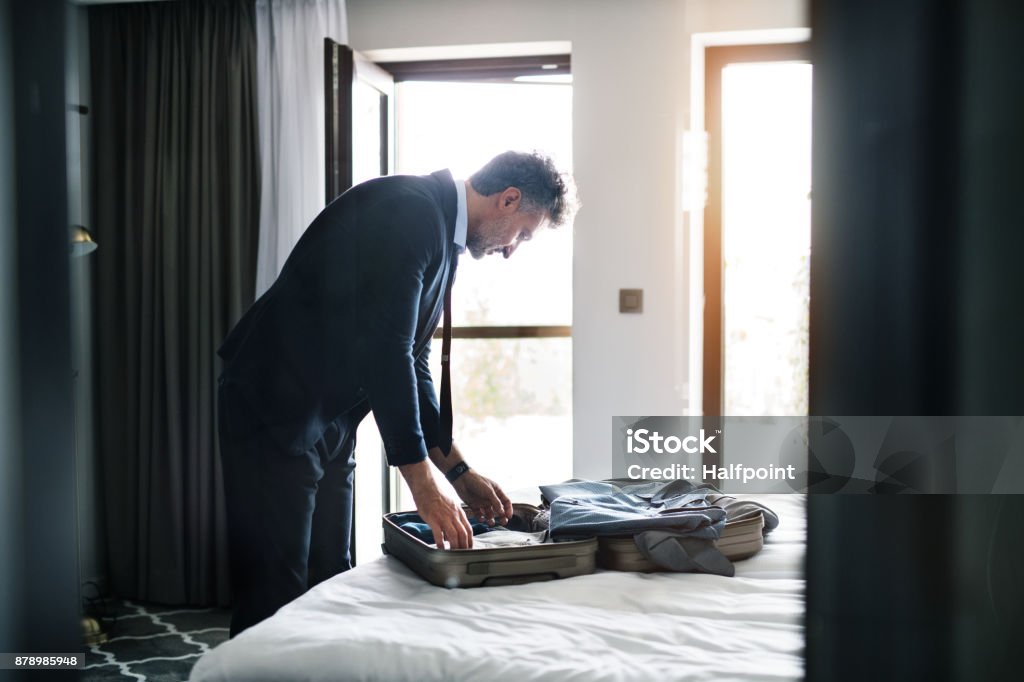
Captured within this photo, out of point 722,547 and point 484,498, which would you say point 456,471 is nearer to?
point 484,498

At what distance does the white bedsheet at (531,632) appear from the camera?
82 centimetres

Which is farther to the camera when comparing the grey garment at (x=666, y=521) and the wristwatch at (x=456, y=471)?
the wristwatch at (x=456, y=471)

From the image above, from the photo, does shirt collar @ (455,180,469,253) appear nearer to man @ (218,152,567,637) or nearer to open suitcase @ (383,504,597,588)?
man @ (218,152,567,637)

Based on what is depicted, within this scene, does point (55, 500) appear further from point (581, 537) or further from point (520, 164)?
point (520, 164)

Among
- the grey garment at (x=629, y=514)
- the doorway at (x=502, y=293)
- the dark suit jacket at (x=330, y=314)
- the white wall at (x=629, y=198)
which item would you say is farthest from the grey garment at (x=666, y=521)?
the doorway at (x=502, y=293)

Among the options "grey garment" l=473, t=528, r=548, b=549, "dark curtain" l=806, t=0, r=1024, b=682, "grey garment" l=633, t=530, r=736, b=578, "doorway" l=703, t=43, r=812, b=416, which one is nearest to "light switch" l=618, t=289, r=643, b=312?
"doorway" l=703, t=43, r=812, b=416

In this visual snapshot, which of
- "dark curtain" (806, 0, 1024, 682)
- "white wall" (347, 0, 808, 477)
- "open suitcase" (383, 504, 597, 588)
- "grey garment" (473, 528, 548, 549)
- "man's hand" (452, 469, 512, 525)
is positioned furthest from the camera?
"white wall" (347, 0, 808, 477)

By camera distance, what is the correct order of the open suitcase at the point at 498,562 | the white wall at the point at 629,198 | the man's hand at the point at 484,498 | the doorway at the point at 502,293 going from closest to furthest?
1. the open suitcase at the point at 498,562
2. the man's hand at the point at 484,498
3. the white wall at the point at 629,198
4. the doorway at the point at 502,293

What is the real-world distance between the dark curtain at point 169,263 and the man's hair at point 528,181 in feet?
4.32

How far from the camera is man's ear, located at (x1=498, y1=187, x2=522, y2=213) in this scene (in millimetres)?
1687

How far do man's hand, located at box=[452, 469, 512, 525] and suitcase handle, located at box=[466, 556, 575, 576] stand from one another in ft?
0.96

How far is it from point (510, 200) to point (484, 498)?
0.62m

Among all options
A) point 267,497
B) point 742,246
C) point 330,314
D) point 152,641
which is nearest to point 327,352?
point 330,314

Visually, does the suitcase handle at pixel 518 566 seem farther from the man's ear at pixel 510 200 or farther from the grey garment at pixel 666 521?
the man's ear at pixel 510 200
